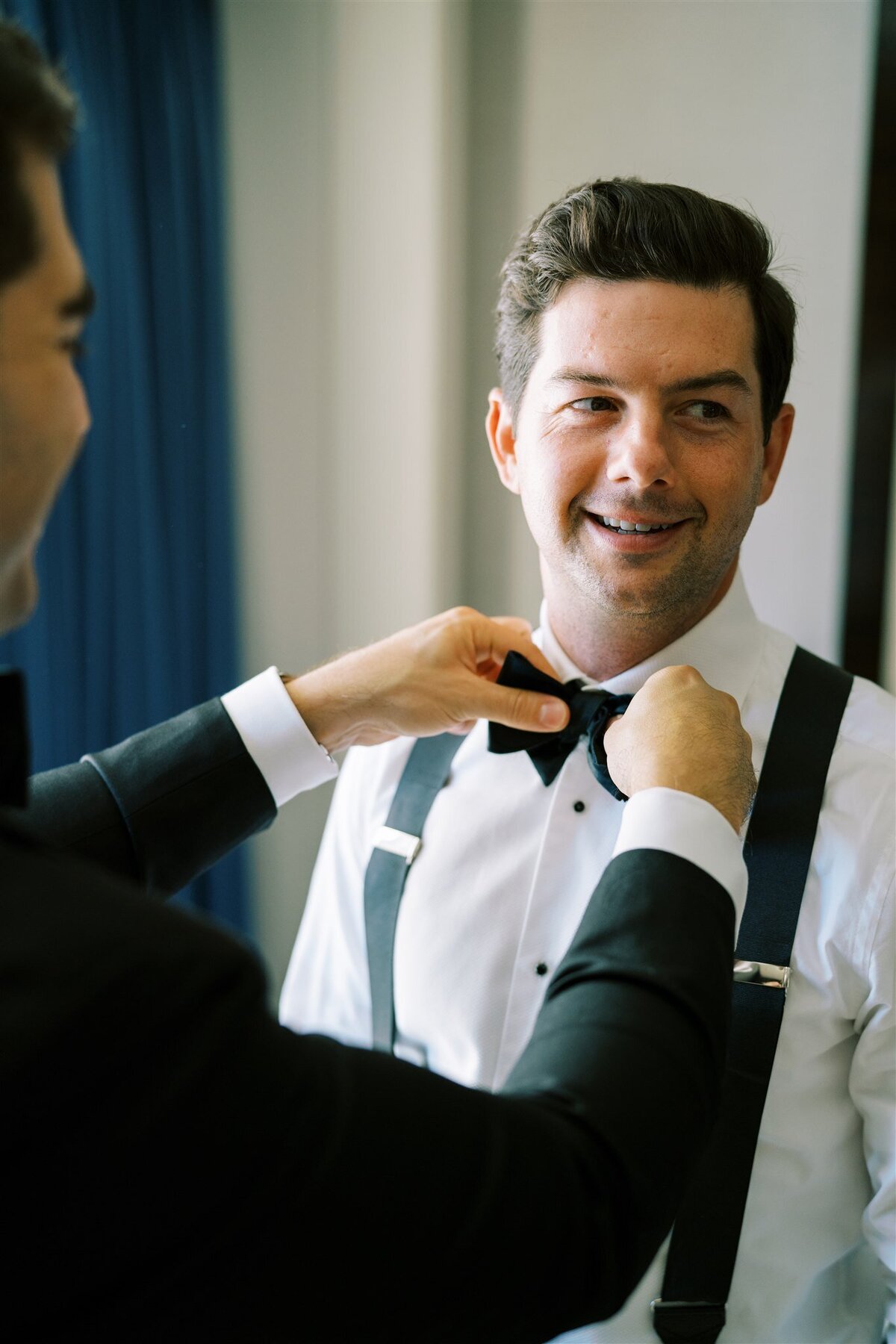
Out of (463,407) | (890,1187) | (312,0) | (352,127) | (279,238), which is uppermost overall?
(312,0)

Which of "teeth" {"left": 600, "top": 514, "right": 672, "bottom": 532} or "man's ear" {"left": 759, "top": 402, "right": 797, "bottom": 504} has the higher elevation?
"man's ear" {"left": 759, "top": 402, "right": 797, "bottom": 504}

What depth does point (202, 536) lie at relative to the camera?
2225mm

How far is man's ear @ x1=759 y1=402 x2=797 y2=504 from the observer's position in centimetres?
144

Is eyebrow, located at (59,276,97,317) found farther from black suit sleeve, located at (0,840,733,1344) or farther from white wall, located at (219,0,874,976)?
white wall, located at (219,0,874,976)

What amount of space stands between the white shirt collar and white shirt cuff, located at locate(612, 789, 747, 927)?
431 millimetres

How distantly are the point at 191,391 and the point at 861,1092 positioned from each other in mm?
1681

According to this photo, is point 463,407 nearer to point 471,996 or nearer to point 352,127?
point 352,127

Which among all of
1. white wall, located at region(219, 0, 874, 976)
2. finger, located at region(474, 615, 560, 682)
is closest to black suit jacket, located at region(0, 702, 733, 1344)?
finger, located at region(474, 615, 560, 682)

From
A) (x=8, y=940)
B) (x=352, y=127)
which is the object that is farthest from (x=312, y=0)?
(x=8, y=940)

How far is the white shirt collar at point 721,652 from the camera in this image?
138 centimetres

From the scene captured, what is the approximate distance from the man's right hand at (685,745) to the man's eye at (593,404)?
1.24 ft

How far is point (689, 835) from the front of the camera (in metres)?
0.92

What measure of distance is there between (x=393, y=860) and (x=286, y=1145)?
771 millimetres

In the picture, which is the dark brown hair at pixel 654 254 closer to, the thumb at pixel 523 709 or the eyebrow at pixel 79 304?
the thumb at pixel 523 709
